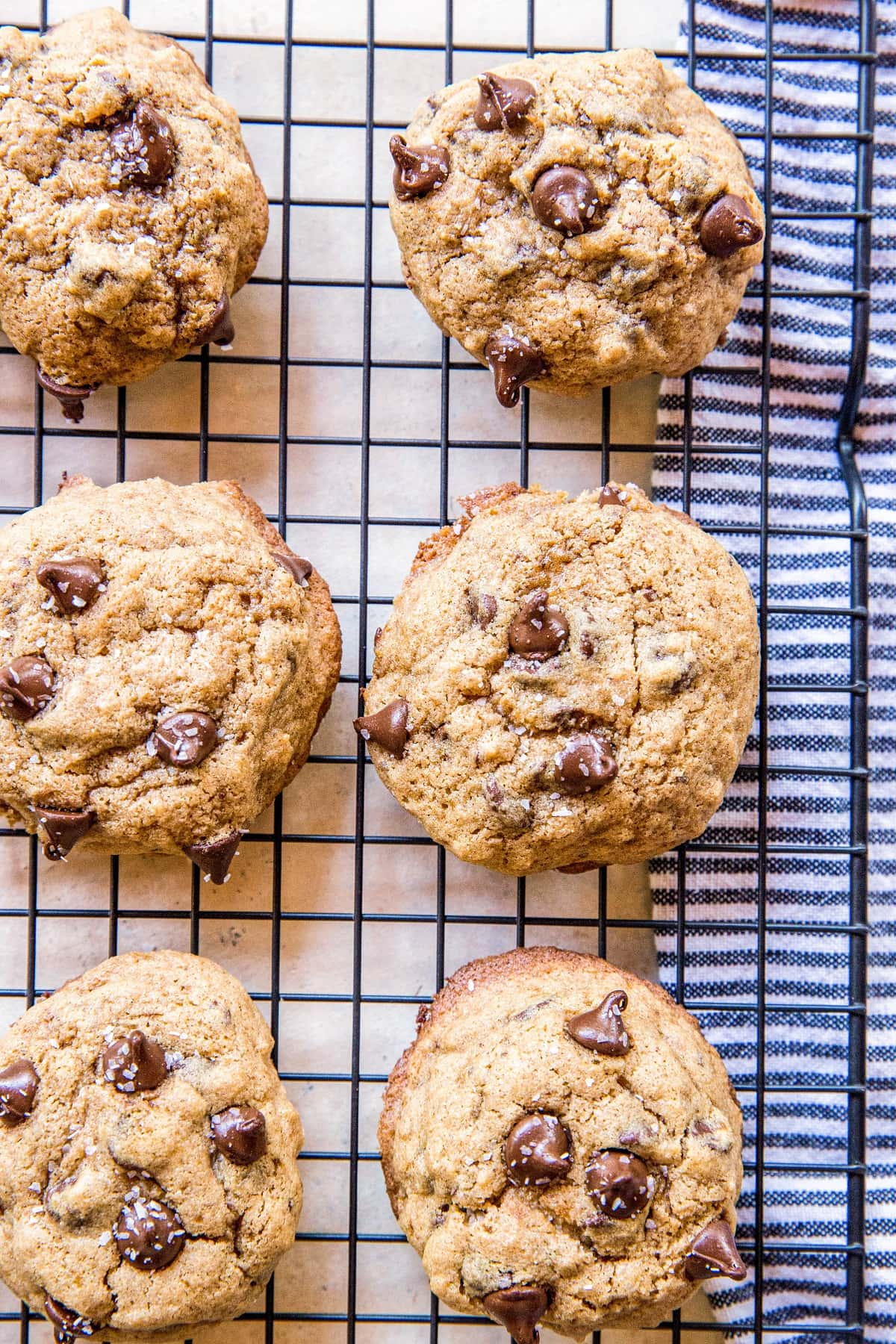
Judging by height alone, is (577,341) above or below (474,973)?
above

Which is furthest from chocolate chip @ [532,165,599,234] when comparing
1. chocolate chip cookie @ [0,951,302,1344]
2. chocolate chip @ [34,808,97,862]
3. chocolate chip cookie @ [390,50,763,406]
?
chocolate chip cookie @ [0,951,302,1344]

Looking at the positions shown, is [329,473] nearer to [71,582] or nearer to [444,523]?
[444,523]

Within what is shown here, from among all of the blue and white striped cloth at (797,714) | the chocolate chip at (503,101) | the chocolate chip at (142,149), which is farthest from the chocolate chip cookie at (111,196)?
the blue and white striped cloth at (797,714)

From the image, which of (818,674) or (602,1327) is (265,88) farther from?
(602,1327)

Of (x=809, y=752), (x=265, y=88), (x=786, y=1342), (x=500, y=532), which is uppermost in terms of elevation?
(x=265, y=88)

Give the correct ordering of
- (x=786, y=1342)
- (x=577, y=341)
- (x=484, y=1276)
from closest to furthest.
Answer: (x=484, y=1276) < (x=577, y=341) < (x=786, y=1342)

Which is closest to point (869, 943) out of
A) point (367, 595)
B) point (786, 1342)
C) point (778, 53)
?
point (786, 1342)

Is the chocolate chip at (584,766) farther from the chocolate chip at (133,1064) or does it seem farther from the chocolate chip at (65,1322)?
the chocolate chip at (65,1322)
